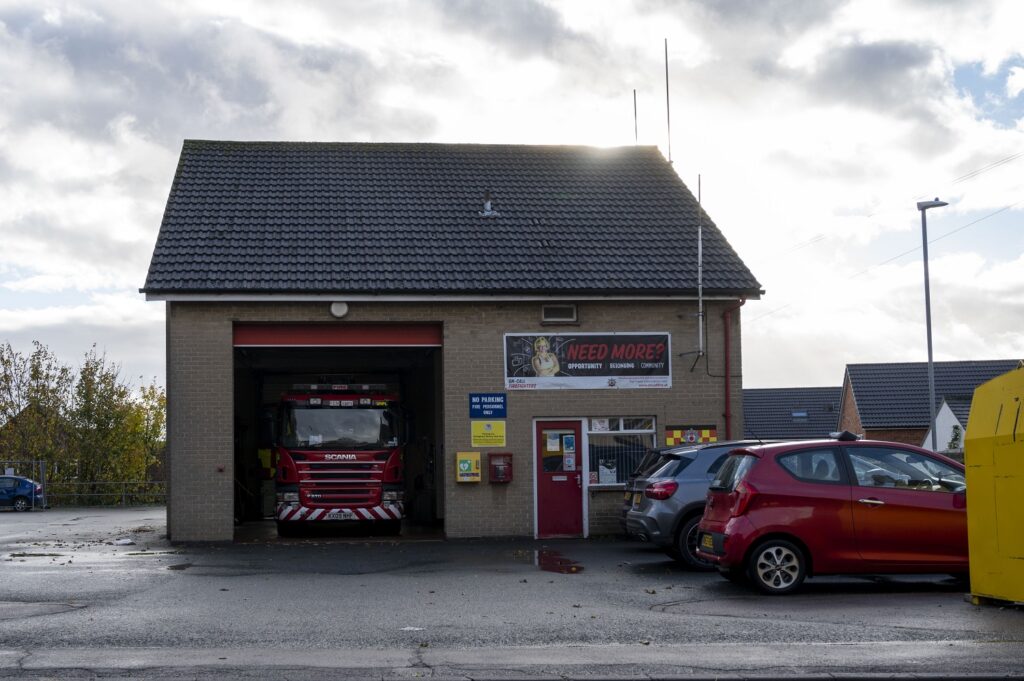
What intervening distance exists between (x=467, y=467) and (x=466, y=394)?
4.31 ft

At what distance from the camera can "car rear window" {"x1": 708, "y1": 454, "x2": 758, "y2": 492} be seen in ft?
44.2

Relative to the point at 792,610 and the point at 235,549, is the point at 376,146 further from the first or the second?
the point at 792,610

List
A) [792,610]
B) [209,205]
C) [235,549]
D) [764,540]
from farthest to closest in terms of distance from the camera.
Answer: [209,205] → [235,549] → [764,540] → [792,610]

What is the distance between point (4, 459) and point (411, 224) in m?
30.1

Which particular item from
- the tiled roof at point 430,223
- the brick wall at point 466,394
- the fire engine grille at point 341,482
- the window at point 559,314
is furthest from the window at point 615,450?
the fire engine grille at point 341,482

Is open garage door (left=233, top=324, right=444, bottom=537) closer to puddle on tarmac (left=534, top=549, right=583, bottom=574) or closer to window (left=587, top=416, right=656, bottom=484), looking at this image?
window (left=587, top=416, right=656, bottom=484)

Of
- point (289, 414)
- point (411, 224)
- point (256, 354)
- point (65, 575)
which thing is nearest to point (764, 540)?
point (65, 575)

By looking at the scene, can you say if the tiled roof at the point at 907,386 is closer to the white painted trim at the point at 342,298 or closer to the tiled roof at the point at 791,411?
the tiled roof at the point at 791,411

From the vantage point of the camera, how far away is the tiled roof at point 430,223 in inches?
875

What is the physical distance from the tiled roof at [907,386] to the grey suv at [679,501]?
132 feet

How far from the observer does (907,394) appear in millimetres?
56781

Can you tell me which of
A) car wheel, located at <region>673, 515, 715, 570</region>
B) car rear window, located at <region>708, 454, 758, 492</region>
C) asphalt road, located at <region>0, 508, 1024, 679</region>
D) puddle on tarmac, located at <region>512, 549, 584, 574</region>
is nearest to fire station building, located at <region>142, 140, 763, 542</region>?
puddle on tarmac, located at <region>512, 549, 584, 574</region>

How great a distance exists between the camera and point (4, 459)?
47.6 m

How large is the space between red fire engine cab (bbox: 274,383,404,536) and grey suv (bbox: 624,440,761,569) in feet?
21.6
